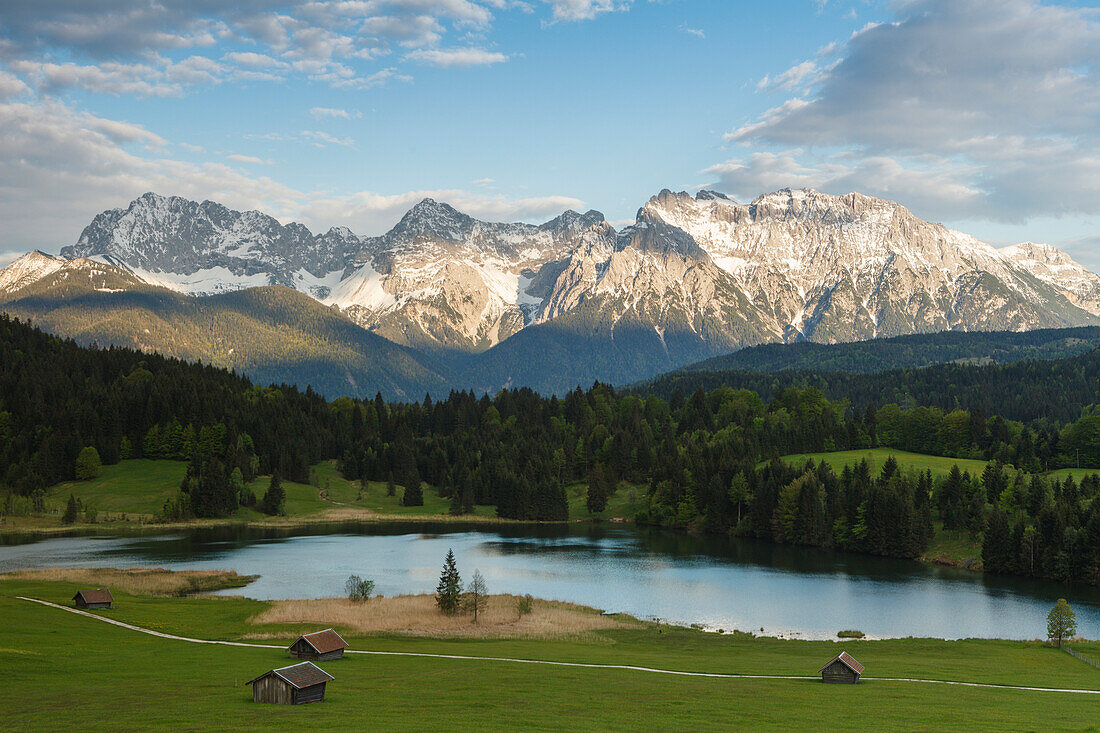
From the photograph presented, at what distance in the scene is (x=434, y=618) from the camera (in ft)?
230

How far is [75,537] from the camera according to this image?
407 ft

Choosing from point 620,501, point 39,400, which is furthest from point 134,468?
point 620,501

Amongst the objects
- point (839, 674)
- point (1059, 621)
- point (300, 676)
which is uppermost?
point (300, 676)

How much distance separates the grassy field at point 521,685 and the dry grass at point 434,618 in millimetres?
2991

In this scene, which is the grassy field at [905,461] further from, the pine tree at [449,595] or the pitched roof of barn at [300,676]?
the pitched roof of barn at [300,676]

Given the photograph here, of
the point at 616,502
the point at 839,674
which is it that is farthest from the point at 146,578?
the point at 616,502

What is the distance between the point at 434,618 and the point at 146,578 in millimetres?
36116

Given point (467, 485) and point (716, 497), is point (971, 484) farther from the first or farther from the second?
point (467, 485)

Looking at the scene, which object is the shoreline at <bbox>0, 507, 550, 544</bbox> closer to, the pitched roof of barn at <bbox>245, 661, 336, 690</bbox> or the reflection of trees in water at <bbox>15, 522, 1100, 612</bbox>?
the reflection of trees in water at <bbox>15, 522, 1100, 612</bbox>

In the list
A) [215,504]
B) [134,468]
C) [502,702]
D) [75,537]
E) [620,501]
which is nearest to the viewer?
[502,702]

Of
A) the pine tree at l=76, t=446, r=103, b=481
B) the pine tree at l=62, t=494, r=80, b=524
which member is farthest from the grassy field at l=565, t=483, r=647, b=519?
the pine tree at l=76, t=446, r=103, b=481

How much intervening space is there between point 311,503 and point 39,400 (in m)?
58.2

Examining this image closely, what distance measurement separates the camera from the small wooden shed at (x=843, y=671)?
4347cm

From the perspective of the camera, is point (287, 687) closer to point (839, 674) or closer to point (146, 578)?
point (839, 674)
